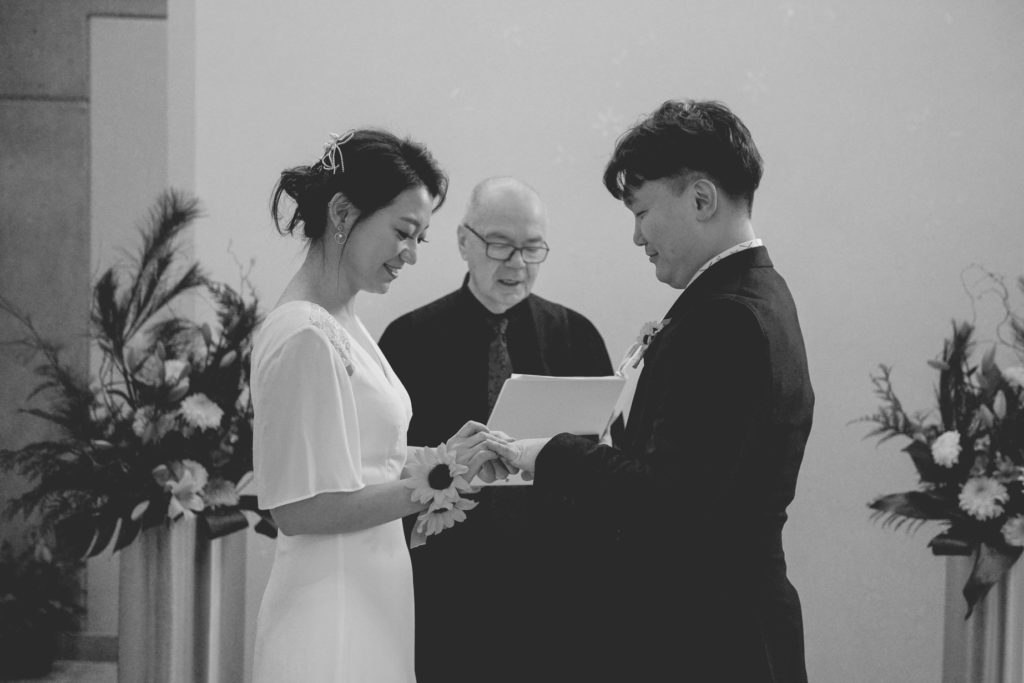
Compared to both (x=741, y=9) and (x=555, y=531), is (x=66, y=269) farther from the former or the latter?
(x=741, y=9)

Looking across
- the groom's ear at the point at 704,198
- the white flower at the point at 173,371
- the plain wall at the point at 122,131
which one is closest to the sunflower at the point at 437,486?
the groom's ear at the point at 704,198

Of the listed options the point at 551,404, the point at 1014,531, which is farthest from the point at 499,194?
the point at 1014,531

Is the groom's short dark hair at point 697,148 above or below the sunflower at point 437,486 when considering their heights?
above

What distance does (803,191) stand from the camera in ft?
12.2

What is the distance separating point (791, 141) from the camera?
3.71m

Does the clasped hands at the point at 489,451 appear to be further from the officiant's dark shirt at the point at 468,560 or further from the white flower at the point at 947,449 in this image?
the white flower at the point at 947,449

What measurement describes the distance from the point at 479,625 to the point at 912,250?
2.04m

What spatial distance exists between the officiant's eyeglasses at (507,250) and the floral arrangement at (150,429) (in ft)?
2.42

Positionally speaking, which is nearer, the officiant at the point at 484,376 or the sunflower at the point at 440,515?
the sunflower at the point at 440,515

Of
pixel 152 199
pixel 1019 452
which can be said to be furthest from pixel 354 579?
pixel 152 199

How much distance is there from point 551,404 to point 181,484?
1.19 m

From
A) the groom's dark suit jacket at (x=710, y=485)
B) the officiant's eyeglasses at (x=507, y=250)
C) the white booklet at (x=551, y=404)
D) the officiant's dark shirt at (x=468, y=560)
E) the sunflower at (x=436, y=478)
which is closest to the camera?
the groom's dark suit jacket at (x=710, y=485)

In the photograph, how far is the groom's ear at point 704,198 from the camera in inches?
74.6

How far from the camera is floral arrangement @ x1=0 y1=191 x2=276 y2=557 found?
2.88 meters
